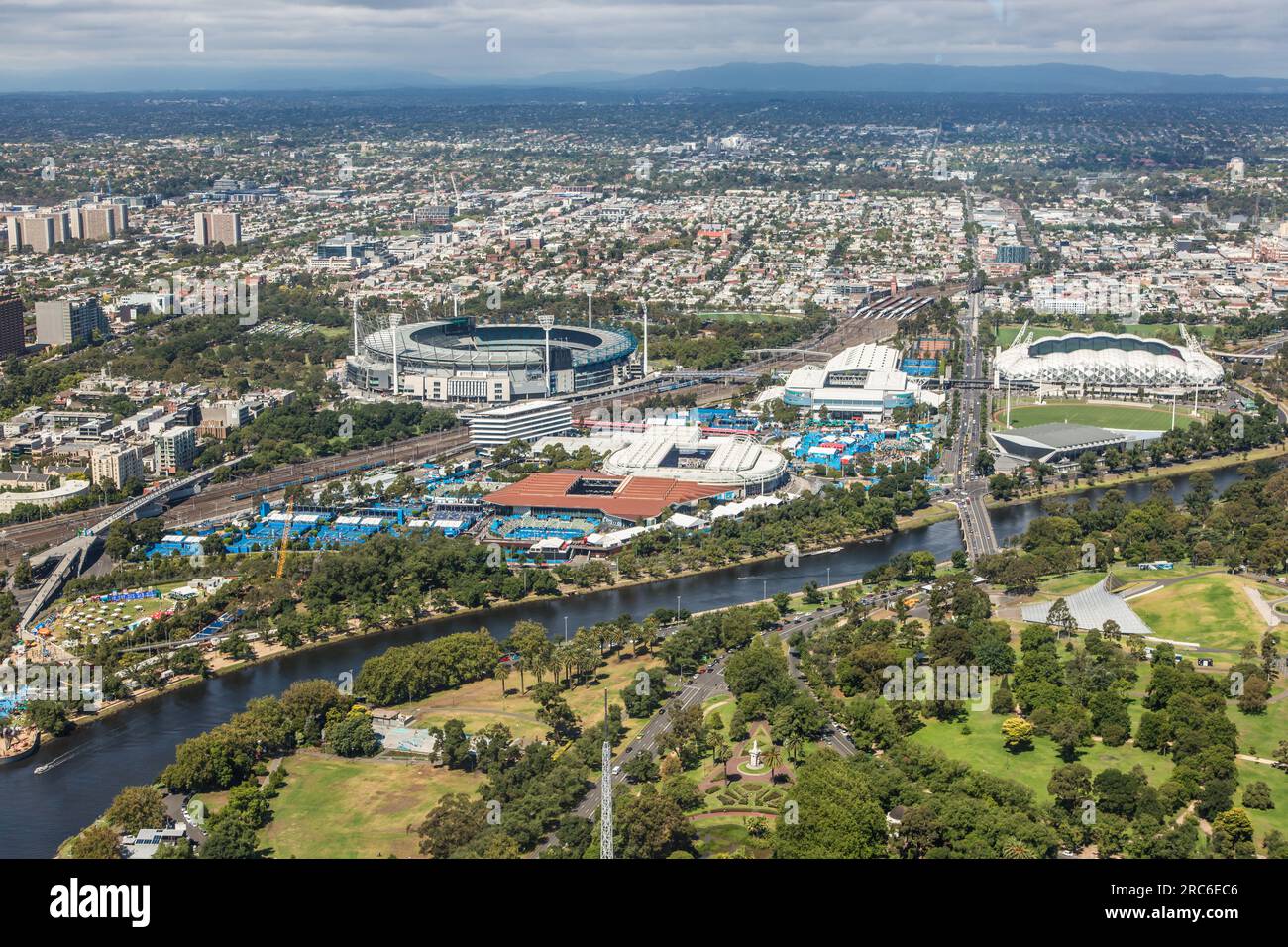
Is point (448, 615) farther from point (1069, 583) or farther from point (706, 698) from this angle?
point (1069, 583)

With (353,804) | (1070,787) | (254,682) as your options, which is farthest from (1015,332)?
(353,804)

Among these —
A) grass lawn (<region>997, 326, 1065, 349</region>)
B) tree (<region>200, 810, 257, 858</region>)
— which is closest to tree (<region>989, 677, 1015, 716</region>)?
tree (<region>200, 810, 257, 858</region>)

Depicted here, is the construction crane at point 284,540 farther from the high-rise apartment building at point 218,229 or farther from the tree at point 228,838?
the high-rise apartment building at point 218,229

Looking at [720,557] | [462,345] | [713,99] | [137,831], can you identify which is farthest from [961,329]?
[713,99]

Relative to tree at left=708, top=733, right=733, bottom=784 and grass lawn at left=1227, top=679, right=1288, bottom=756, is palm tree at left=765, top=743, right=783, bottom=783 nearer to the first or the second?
tree at left=708, top=733, right=733, bottom=784

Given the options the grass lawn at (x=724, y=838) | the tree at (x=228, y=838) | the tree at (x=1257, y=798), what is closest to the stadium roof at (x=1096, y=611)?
the tree at (x=1257, y=798)
